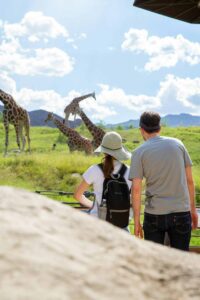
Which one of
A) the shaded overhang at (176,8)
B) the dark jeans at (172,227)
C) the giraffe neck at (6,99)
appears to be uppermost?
the shaded overhang at (176,8)

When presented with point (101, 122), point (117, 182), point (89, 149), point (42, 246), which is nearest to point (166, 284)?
point (42, 246)

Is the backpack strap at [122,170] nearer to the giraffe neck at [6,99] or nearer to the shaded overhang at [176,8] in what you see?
the shaded overhang at [176,8]

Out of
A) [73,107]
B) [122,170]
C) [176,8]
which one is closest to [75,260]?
[122,170]

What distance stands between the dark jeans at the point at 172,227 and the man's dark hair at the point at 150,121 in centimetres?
58

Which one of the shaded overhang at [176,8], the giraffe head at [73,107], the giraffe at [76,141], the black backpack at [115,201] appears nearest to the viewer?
the black backpack at [115,201]

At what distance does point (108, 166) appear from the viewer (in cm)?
351

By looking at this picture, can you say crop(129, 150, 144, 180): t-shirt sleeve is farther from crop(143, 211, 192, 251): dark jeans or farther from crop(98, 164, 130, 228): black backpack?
crop(143, 211, 192, 251): dark jeans

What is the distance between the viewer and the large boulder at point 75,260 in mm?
1093

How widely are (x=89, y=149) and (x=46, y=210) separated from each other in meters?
18.2

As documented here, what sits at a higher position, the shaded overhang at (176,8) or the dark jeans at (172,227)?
the shaded overhang at (176,8)

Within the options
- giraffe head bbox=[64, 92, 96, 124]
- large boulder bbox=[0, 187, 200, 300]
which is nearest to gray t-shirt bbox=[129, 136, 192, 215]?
large boulder bbox=[0, 187, 200, 300]

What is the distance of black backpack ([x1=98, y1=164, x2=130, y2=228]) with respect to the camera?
345cm

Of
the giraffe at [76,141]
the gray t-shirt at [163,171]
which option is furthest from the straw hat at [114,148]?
the giraffe at [76,141]

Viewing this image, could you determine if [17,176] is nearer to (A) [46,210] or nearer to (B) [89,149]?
(B) [89,149]
